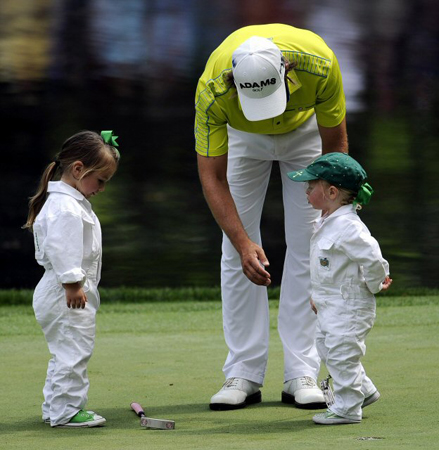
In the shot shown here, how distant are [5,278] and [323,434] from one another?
172 inches

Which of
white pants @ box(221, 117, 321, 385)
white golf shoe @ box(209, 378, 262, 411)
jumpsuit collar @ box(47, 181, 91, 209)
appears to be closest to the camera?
jumpsuit collar @ box(47, 181, 91, 209)

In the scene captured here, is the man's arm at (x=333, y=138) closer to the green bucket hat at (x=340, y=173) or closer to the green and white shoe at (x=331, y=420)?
the green bucket hat at (x=340, y=173)

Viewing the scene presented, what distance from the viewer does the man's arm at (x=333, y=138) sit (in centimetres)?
343

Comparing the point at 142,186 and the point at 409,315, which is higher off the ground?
the point at 142,186

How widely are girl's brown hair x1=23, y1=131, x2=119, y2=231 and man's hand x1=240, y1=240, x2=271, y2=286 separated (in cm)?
54

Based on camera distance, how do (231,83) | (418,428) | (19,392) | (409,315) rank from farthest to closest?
(409,315) → (19,392) → (231,83) → (418,428)

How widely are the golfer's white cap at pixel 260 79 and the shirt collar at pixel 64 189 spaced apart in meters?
0.60

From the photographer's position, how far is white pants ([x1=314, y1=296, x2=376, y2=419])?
2.97m

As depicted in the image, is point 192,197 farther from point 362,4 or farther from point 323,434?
point 323,434

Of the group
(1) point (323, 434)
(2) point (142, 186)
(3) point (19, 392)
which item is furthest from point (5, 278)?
(1) point (323, 434)

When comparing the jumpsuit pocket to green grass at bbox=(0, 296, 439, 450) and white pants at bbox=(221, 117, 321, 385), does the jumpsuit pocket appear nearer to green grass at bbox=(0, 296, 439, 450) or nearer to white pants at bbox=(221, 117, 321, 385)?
green grass at bbox=(0, 296, 439, 450)

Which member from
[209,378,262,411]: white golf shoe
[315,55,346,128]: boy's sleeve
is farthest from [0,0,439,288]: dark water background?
[315,55,346,128]: boy's sleeve

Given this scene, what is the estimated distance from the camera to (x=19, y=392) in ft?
12.0

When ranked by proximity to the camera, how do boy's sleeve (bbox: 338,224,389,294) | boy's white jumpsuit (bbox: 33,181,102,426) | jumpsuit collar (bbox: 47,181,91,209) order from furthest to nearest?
jumpsuit collar (bbox: 47,181,91,209), boy's white jumpsuit (bbox: 33,181,102,426), boy's sleeve (bbox: 338,224,389,294)
